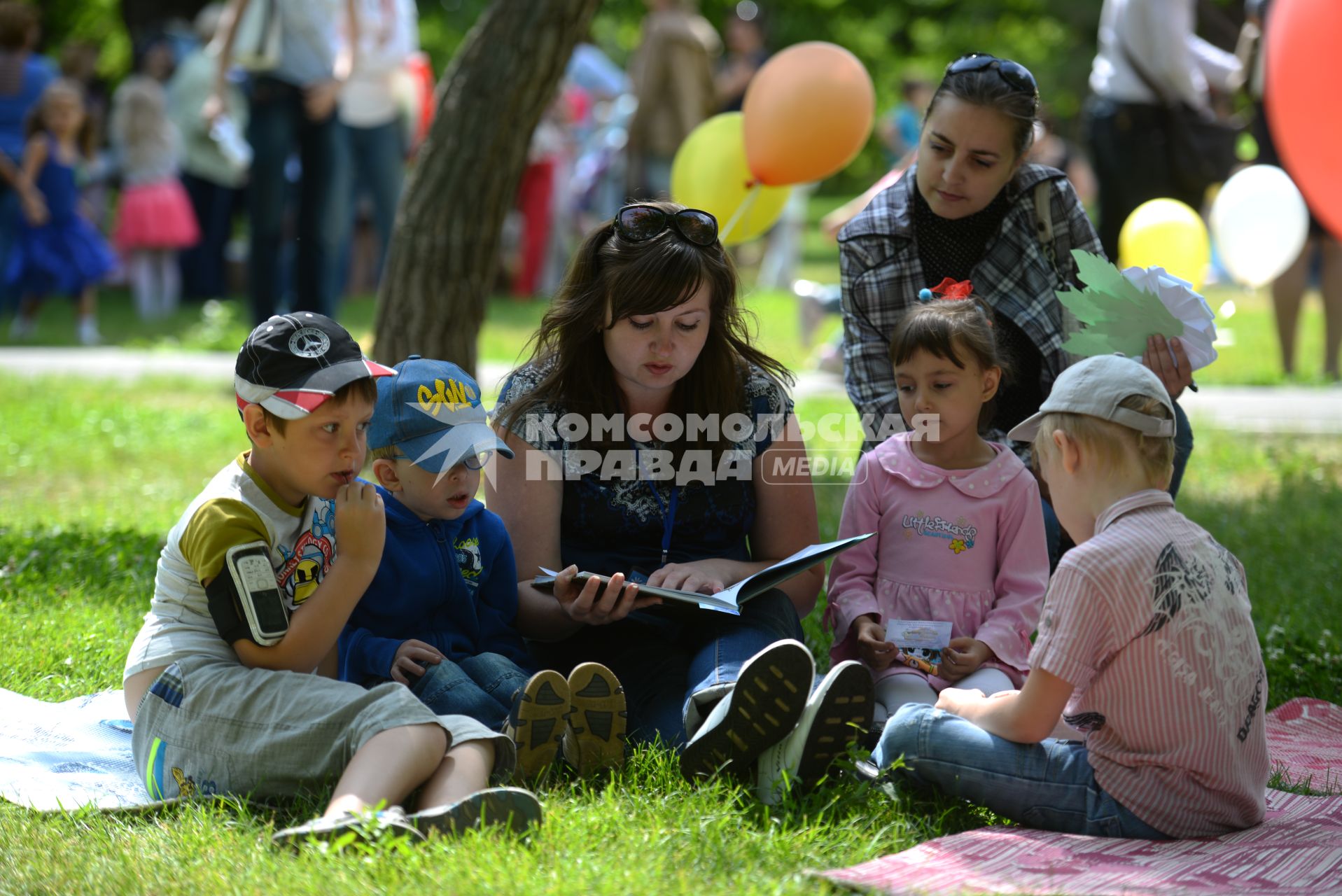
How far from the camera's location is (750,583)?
2912 millimetres

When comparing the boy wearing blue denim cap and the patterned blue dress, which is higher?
the patterned blue dress

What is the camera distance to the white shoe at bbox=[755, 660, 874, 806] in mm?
2604

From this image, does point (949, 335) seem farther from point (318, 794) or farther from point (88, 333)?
point (88, 333)

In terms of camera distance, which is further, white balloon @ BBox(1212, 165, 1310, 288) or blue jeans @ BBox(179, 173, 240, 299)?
blue jeans @ BBox(179, 173, 240, 299)

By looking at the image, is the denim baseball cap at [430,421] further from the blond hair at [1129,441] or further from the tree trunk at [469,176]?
the tree trunk at [469,176]

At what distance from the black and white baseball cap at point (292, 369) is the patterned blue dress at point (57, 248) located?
8.22 meters

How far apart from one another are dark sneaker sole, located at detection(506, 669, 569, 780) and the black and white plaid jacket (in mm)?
1425

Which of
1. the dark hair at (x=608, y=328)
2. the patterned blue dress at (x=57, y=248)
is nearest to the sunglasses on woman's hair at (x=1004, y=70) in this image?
the dark hair at (x=608, y=328)

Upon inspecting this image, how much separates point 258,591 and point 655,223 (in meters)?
1.22

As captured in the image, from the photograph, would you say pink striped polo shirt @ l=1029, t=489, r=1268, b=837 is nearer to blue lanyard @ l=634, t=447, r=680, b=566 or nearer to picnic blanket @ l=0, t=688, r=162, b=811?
blue lanyard @ l=634, t=447, r=680, b=566

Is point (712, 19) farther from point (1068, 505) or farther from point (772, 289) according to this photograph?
point (1068, 505)

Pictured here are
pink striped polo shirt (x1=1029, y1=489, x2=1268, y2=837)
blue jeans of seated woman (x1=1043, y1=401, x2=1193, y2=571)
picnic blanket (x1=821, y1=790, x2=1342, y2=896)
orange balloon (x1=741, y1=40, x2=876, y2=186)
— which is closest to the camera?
picnic blanket (x1=821, y1=790, x2=1342, y2=896)

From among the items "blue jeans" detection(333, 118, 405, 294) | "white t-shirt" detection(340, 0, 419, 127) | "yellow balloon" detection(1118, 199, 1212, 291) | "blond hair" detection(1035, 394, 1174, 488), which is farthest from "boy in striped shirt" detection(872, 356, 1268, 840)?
"blue jeans" detection(333, 118, 405, 294)

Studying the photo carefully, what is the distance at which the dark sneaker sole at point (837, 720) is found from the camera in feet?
8.54
